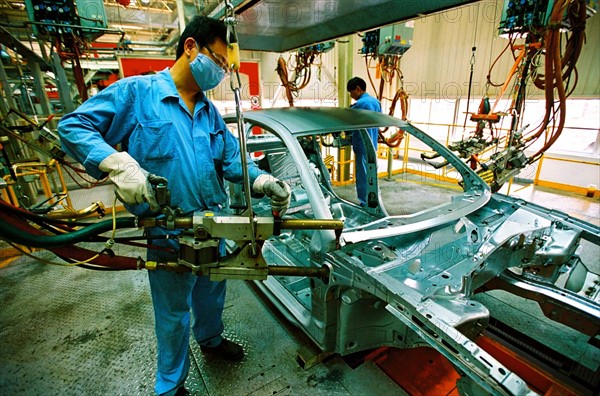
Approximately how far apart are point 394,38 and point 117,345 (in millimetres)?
4942

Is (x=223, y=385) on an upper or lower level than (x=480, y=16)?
lower

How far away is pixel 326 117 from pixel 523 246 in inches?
63.8

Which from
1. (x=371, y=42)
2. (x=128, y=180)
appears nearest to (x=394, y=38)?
(x=371, y=42)

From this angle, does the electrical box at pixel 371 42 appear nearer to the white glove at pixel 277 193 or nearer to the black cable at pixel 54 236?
the white glove at pixel 277 193

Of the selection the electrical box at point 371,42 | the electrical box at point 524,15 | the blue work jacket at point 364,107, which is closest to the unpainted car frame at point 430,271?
the electrical box at point 524,15

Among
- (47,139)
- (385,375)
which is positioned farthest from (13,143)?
(385,375)

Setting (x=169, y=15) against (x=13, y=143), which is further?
(x=169, y=15)

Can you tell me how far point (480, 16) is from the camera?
6445 mm

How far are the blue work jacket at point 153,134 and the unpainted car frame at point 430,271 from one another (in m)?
0.62

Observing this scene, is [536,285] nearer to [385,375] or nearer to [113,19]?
[385,375]

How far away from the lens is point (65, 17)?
3.22m

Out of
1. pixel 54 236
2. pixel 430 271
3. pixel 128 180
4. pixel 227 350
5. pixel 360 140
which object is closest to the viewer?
pixel 128 180

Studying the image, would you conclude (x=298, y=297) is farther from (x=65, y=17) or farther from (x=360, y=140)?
(x=65, y=17)

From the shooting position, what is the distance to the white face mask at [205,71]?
1527 millimetres
